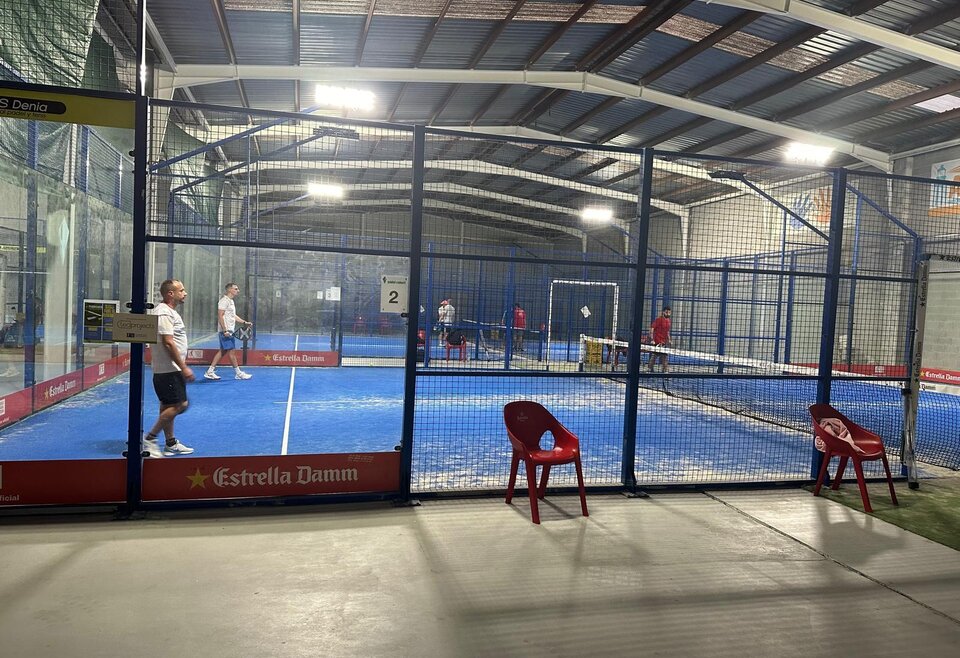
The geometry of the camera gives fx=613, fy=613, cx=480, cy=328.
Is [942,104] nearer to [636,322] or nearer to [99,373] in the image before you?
[636,322]

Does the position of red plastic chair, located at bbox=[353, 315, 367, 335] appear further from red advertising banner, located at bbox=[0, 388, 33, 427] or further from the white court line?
red advertising banner, located at bbox=[0, 388, 33, 427]

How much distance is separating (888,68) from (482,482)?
10.5 m

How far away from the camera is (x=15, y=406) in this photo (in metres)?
7.16

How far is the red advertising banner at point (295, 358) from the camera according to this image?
14.1 m

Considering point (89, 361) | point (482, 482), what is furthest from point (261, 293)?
point (482, 482)

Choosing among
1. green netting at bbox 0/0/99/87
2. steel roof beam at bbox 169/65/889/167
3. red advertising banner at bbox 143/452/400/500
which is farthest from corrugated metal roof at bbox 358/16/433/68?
red advertising banner at bbox 143/452/400/500

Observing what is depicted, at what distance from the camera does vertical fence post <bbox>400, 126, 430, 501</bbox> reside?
475 centimetres

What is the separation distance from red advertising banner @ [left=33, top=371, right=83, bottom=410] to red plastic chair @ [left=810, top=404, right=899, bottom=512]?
8.86 metres

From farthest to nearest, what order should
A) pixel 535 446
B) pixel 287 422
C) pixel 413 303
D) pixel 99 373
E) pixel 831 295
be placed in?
1. pixel 99 373
2. pixel 287 422
3. pixel 831 295
4. pixel 535 446
5. pixel 413 303

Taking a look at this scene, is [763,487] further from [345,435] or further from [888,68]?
[888,68]

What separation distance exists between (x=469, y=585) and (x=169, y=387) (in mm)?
3453

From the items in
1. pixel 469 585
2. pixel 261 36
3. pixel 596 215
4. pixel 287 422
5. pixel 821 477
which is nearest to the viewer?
pixel 469 585

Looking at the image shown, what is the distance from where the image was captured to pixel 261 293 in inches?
603

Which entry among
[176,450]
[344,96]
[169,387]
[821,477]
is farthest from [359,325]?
[821,477]
